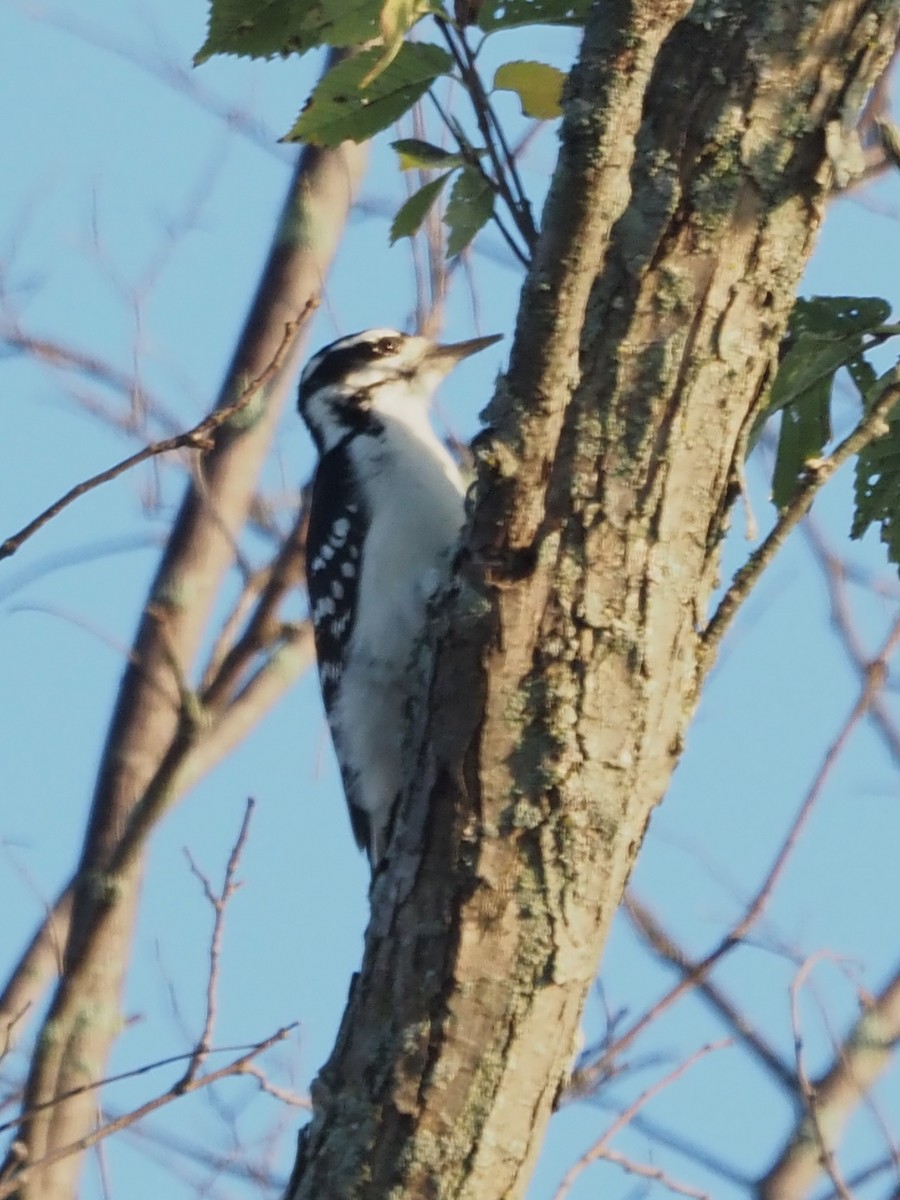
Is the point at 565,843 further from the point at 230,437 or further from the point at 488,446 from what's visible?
the point at 230,437

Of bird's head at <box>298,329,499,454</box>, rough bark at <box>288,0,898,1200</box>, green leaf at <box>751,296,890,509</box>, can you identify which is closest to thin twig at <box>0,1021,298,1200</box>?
rough bark at <box>288,0,898,1200</box>

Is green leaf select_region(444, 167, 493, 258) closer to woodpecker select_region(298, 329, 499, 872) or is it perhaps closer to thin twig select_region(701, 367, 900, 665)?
thin twig select_region(701, 367, 900, 665)

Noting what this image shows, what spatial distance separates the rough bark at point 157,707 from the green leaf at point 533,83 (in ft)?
9.10

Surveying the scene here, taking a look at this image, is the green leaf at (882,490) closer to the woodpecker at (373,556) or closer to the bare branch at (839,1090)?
the woodpecker at (373,556)

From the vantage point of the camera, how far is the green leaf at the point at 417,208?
8.30 ft

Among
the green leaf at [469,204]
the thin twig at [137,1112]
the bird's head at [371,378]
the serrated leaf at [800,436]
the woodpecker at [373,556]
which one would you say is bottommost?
the thin twig at [137,1112]

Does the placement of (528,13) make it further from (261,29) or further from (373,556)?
(373,556)

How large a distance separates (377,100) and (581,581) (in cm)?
73

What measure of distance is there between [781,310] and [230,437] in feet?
13.2

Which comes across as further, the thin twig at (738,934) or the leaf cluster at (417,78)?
the thin twig at (738,934)

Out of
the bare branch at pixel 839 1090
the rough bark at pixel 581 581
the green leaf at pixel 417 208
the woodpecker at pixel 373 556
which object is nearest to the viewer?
the rough bark at pixel 581 581

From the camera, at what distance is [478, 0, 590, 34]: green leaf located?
2.32 m

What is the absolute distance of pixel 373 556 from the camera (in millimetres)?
4328

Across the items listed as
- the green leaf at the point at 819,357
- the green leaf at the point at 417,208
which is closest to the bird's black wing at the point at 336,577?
the green leaf at the point at 417,208
